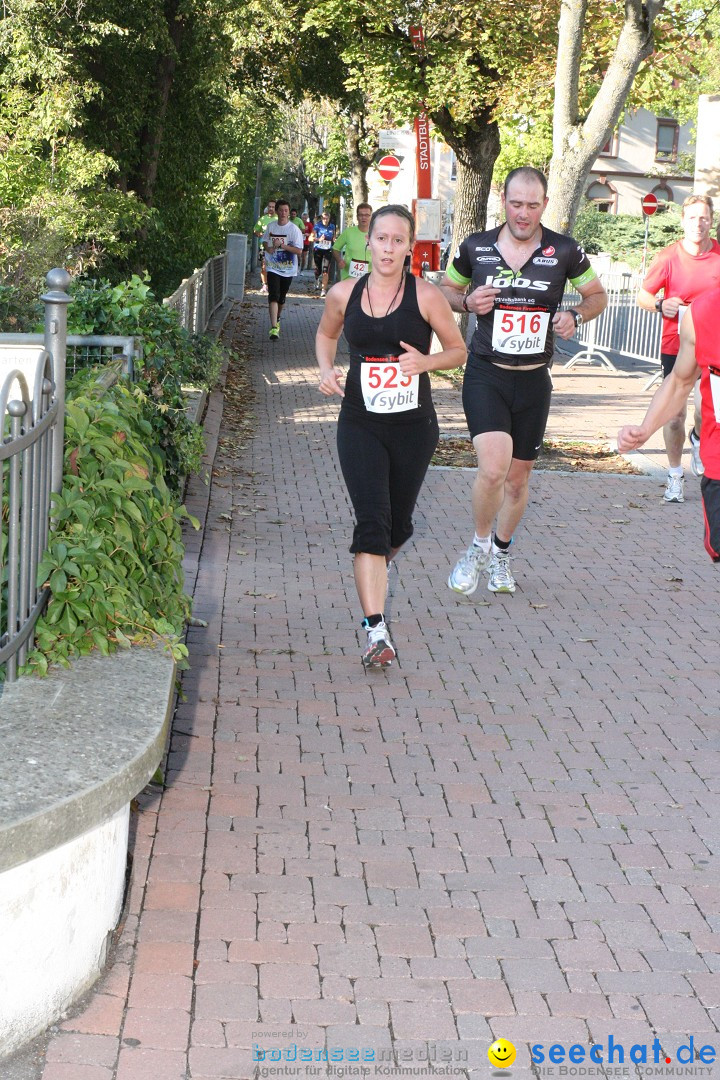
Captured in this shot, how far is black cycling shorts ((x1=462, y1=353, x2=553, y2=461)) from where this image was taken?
22.8 feet

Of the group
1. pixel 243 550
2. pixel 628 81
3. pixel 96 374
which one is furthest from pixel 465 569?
pixel 628 81

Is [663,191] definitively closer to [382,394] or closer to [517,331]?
[517,331]

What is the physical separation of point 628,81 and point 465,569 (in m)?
7.54

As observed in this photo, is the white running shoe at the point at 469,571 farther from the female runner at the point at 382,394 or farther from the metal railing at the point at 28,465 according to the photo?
the metal railing at the point at 28,465

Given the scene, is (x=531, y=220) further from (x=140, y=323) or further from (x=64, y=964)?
(x=64, y=964)

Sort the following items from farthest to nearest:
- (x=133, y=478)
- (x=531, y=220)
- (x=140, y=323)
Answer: (x=140, y=323), (x=531, y=220), (x=133, y=478)

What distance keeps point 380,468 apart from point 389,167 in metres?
17.3

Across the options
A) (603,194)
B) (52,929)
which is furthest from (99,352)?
(603,194)

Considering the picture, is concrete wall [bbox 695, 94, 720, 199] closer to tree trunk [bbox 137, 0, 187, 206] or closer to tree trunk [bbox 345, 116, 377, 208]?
tree trunk [bbox 345, 116, 377, 208]

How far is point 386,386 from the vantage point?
5.81 metres

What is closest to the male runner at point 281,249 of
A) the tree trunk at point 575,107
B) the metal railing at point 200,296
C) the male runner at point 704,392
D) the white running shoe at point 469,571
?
the metal railing at point 200,296

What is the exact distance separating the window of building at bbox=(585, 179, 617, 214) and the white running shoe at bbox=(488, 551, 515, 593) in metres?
80.3

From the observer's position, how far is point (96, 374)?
6098 millimetres

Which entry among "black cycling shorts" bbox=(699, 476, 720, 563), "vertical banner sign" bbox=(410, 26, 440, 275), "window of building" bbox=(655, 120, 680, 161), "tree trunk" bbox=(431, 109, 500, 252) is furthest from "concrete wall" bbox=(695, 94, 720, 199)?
"window of building" bbox=(655, 120, 680, 161)
